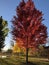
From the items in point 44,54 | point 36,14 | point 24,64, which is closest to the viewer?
point 24,64

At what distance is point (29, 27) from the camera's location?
3450 centimetres

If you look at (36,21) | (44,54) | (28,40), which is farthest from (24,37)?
(44,54)

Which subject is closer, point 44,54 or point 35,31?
point 35,31

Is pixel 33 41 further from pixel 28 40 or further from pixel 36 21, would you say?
pixel 36 21

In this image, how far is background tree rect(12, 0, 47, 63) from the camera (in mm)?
34281

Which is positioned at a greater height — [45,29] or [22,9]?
[22,9]

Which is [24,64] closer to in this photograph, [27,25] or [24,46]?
[24,46]

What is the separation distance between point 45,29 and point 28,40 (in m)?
3.16

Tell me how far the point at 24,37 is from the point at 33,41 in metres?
1.55

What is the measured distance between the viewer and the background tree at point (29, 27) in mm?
34281

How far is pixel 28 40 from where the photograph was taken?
34531 mm

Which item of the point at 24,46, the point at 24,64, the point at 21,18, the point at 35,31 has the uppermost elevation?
the point at 21,18

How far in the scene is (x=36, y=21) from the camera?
114 ft

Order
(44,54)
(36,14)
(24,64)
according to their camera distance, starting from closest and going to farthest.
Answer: (24,64) < (36,14) < (44,54)
